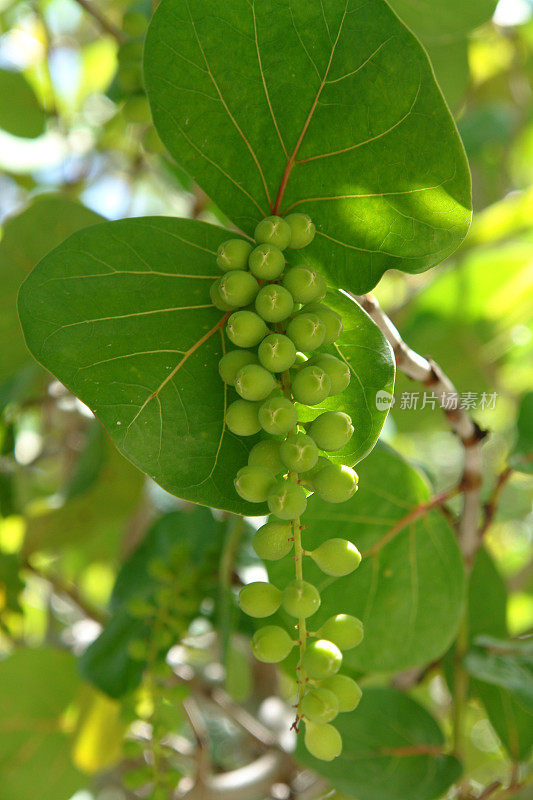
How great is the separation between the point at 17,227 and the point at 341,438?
694 millimetres

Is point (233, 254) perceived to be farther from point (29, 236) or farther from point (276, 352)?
point (29, 236)

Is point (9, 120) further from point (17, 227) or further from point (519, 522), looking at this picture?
point (519, 522)

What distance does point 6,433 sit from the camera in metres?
1.14

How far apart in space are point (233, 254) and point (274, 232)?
0.03 m

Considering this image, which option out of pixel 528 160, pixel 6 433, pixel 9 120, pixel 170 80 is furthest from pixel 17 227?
pixel 528 160

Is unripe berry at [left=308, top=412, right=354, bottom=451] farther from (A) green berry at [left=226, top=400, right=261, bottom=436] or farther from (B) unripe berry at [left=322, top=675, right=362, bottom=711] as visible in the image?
(B) unripe berry at [left=322, top=675, right=362, bottom=711]

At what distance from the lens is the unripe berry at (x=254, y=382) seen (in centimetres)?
50

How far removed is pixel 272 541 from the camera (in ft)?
1.68

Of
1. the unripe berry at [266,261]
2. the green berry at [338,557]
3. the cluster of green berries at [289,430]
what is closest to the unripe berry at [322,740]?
the cluster of green berries at [289,430]

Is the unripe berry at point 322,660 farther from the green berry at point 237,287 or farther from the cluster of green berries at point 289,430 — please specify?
the green berry at point 237,287

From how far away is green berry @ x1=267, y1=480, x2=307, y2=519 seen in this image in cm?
49

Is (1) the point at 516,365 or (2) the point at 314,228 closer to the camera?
(2) the point at 314,228

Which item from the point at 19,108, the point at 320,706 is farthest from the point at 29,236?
the point at 320,706

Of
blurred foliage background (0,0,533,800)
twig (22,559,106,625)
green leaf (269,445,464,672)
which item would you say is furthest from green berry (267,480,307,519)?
twig (22,559,106,625)
